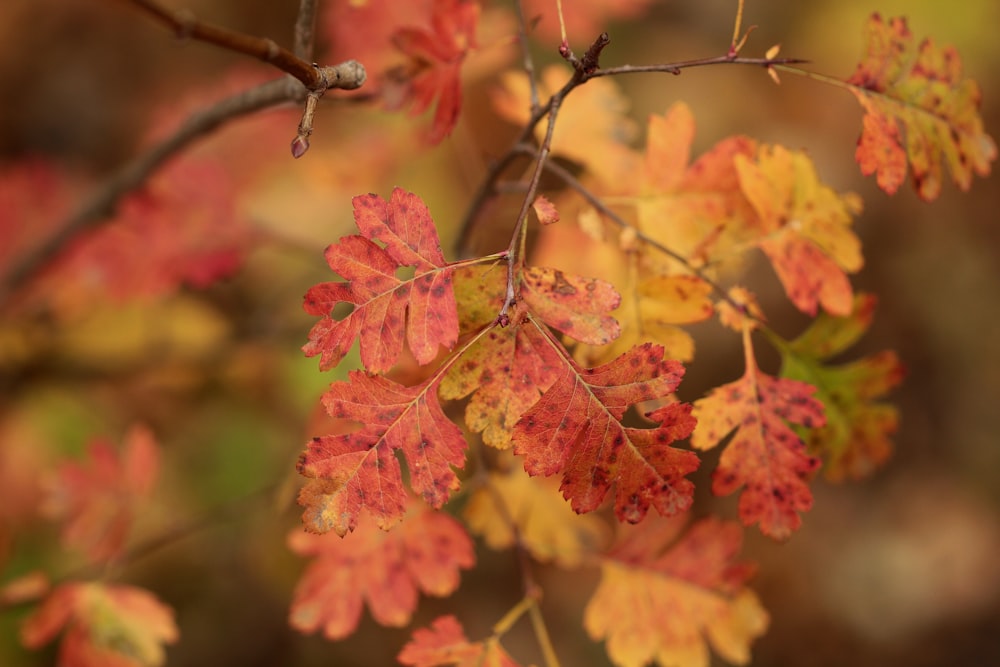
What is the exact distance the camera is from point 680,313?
840 mm

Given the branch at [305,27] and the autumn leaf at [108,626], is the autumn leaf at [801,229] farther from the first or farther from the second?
the autumn leaf at [108,626]

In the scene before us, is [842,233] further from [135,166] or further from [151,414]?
[151,414]

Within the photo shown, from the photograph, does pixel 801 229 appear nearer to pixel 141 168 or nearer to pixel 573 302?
pixel 573 302

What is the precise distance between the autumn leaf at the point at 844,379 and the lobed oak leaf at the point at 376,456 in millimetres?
511

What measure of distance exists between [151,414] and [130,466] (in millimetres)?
967

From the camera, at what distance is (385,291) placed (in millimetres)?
691

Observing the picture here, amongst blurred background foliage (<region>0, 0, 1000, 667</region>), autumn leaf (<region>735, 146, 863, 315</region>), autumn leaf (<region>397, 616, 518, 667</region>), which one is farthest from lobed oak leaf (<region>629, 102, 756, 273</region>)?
blurred background foliage (<region>0, 0, 1000, 667</region>)

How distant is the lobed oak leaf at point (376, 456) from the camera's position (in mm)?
680

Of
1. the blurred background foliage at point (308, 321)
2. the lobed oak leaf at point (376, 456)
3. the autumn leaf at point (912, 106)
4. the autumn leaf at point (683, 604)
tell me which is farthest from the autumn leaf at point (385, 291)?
the blurred background foliage at point (308, 321)

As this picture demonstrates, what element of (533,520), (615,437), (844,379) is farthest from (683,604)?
(615,437)

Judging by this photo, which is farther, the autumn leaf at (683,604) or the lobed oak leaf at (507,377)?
the autumn leaf at (683,604)

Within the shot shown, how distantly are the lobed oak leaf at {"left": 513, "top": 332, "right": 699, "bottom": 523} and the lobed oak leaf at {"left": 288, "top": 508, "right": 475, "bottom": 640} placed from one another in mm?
403

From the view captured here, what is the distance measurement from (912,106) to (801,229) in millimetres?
176

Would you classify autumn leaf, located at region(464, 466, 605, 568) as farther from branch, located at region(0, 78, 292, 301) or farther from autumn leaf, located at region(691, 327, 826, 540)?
branch, located at region(0, 78, 292, 301)
